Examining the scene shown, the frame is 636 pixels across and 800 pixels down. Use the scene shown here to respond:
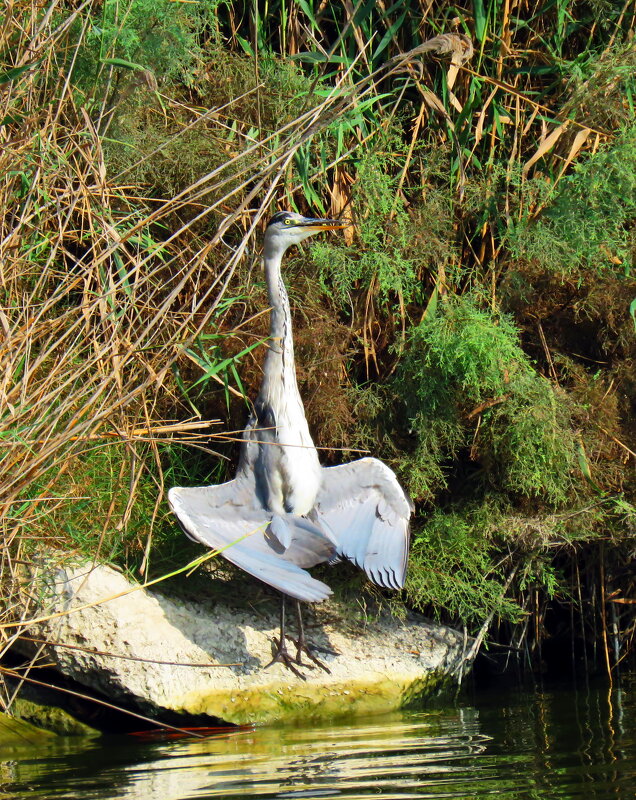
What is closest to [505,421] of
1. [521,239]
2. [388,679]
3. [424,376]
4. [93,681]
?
[424,376]

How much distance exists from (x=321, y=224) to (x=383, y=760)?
82.5 inches

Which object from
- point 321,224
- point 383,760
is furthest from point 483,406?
point 383,760

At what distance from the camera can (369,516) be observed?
3832 mm

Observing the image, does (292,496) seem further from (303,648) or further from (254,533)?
(303,648)

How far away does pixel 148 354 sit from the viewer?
4.08 m

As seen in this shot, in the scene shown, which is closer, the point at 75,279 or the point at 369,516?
the point at 75,279

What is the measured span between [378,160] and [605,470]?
1564 millimetres

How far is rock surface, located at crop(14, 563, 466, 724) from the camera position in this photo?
3.41m

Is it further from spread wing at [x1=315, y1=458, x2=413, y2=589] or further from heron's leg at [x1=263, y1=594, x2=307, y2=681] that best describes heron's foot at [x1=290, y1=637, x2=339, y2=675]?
spread wing at [x1=315, y1=458, x2=413, y2=589]

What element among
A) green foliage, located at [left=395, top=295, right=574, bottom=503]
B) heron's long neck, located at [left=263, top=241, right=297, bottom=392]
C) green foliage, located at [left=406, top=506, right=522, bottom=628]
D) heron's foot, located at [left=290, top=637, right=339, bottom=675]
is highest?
heron's long neck, located at [left=263, top=241, right=297, bottom=392]

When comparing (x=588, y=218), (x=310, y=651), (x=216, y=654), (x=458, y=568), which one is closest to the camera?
(x=216, y=654)

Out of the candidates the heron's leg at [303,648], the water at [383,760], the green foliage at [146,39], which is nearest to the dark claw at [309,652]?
the heron's leg at [303,648]

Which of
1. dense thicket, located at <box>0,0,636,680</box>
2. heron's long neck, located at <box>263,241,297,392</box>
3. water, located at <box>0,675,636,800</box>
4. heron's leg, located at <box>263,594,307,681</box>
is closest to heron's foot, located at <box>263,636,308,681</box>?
heron's leg, located at <box>263,594,307,681</box>

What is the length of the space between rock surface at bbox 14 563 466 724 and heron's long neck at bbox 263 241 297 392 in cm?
88
